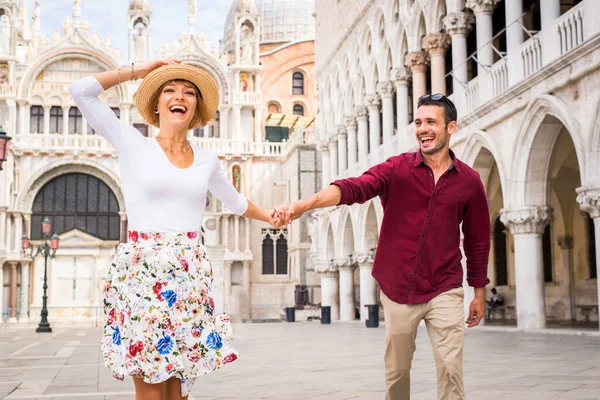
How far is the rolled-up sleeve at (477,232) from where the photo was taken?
4.63m

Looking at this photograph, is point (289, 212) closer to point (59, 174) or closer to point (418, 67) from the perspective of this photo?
point (418, 67)

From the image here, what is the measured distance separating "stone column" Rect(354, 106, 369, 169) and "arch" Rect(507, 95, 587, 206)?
1228cm

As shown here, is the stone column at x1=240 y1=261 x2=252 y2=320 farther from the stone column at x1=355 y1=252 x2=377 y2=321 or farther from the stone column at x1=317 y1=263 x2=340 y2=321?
the stone column at x1=355 y1=252 x2=377 y2=321

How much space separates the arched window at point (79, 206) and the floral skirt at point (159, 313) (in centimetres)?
3687

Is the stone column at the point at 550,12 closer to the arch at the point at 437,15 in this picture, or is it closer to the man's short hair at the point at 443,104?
the arch at the point at 437,15

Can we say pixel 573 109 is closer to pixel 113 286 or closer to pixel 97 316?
pixel 113 286

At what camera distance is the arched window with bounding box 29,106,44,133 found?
1585 inches

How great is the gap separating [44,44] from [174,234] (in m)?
39.9

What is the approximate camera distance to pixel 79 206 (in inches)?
1560

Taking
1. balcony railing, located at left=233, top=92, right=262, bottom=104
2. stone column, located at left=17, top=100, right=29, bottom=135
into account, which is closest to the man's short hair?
stone column, located at left=17, top=100, right=29, bottom=135

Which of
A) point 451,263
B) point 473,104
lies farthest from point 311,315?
point 451,263

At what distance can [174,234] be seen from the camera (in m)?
3.61

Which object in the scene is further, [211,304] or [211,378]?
[211,378]

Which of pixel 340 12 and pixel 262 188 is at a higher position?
pixel 340 12
